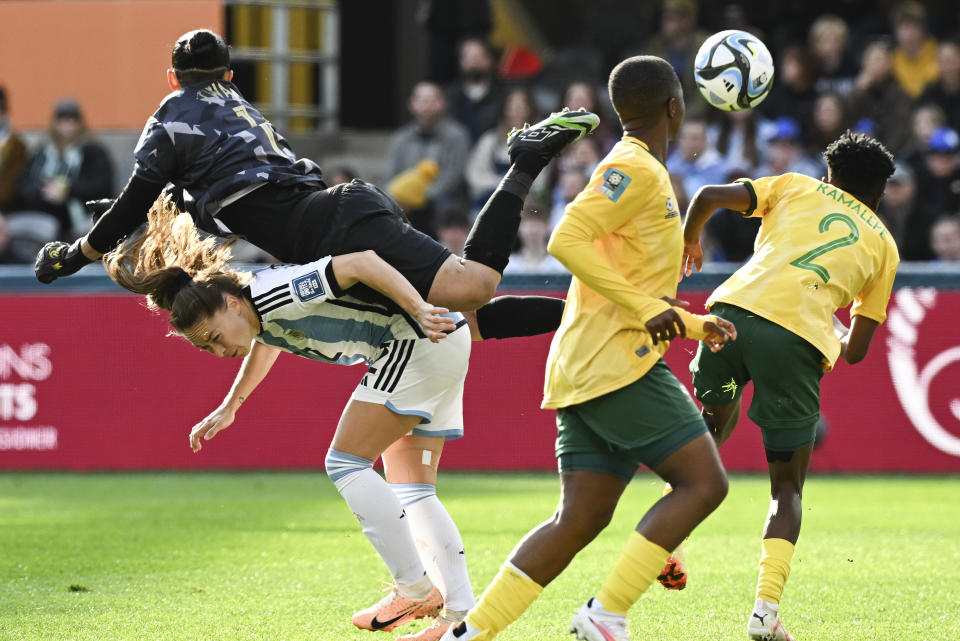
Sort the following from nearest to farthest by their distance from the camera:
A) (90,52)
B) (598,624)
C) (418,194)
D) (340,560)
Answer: (598,624) < (340,560) < (418,194) < (90,52)

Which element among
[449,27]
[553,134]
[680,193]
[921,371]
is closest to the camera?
[553,134]

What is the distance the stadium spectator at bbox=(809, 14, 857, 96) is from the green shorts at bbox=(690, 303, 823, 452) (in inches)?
357

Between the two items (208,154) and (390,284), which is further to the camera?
(208,154)

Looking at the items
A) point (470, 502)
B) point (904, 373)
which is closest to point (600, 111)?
point (904, 373)

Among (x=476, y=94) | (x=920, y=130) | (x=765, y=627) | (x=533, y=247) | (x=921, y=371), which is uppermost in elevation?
(x=920, y=130)

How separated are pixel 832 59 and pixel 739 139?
156 centimetres

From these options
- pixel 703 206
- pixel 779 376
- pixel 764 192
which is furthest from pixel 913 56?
pixel 779 376

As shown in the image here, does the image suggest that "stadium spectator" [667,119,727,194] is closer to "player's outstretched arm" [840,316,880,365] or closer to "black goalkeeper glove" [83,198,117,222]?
"player's outstretched arm" [840,316,880,365]

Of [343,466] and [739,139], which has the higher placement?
[343,466]

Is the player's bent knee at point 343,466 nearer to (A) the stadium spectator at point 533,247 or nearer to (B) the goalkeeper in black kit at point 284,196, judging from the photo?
(B) the goalkeeper in black kit at point 284,196

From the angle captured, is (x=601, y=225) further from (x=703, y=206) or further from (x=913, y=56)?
(x=913, y=56)

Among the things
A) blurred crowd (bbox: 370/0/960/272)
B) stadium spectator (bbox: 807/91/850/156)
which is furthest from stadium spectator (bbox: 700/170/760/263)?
stadium spectator (bbox: 807/91/850/156)

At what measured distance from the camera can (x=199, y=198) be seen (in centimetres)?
536

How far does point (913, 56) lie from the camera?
14117mm
